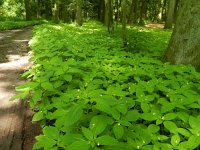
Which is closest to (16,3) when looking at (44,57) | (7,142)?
(44,57)

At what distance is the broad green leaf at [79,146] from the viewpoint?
2158 mm

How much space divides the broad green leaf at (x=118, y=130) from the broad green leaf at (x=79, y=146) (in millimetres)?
344

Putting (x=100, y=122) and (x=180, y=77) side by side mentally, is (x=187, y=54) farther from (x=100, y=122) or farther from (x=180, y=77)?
(x=100, y=122)

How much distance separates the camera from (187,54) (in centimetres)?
587

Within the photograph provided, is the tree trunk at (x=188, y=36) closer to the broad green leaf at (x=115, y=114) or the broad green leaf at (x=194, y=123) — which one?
the broad green leaf at (x=194, y=123)

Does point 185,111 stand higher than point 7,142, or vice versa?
point 185,111

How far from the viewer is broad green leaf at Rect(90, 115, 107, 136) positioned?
2.41 meters

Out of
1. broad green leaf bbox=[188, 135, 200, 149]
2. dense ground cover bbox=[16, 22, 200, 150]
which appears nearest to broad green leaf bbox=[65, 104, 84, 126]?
dense ground cover bbox=[16, 22, 200, 150]

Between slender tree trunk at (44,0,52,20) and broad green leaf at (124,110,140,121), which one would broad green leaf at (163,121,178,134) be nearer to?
broad green leaf at (124,110,140,121)

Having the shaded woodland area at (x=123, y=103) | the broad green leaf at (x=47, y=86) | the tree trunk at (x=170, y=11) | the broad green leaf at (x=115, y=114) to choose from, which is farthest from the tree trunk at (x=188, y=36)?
the tree trunk at (x=170, y=11)

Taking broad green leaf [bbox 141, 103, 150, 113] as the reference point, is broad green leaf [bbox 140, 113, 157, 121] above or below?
Answer: below

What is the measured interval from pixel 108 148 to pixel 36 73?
8.92ft

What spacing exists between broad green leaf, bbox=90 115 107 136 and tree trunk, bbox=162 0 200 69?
389cm

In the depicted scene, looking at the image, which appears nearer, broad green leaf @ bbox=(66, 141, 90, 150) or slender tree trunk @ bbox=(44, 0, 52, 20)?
broad green leaf @ bbox=(66, 141, 90, 150)
